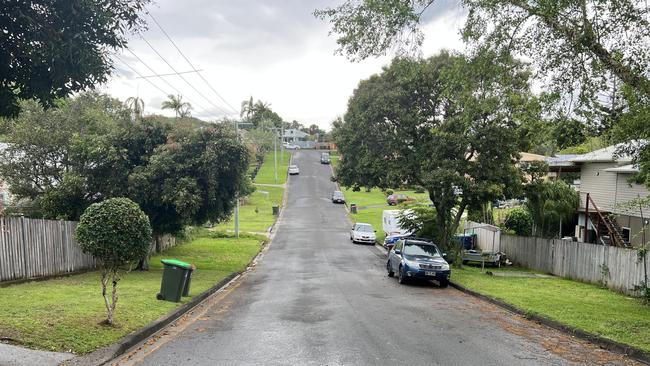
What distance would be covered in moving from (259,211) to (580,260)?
39.6 metres

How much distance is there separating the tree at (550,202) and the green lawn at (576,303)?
5.02 m

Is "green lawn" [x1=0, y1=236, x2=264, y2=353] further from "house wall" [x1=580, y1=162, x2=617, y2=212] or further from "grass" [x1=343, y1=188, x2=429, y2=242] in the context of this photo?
"grass" [x1=343, y1=188, x2=429, y2=242]

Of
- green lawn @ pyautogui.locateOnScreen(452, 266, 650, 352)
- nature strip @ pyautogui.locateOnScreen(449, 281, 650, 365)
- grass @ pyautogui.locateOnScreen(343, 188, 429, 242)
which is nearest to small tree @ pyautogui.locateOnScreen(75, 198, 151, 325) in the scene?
nature strip @ pyautogui.locateOnScreen(449, 281, 650, 365)

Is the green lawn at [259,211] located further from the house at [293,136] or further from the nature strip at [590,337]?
the house at [293,136]

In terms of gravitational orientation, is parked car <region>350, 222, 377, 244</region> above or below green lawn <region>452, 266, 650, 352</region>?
below

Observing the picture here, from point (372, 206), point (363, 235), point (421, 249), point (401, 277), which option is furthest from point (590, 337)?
point (372, 206)

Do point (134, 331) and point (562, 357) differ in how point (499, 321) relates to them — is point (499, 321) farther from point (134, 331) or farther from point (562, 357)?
point (134, 331)

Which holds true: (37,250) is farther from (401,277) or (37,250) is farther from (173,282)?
(401,277)

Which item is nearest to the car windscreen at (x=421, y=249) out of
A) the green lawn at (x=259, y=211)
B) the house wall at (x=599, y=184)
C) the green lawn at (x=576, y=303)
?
the green lawn at (x=576, y=303)

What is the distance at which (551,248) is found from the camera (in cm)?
2194

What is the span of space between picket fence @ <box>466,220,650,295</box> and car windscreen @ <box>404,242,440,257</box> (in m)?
5.37

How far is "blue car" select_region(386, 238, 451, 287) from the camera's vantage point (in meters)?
17.8

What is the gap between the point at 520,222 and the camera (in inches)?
1196

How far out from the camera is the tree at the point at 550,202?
23844 mm
